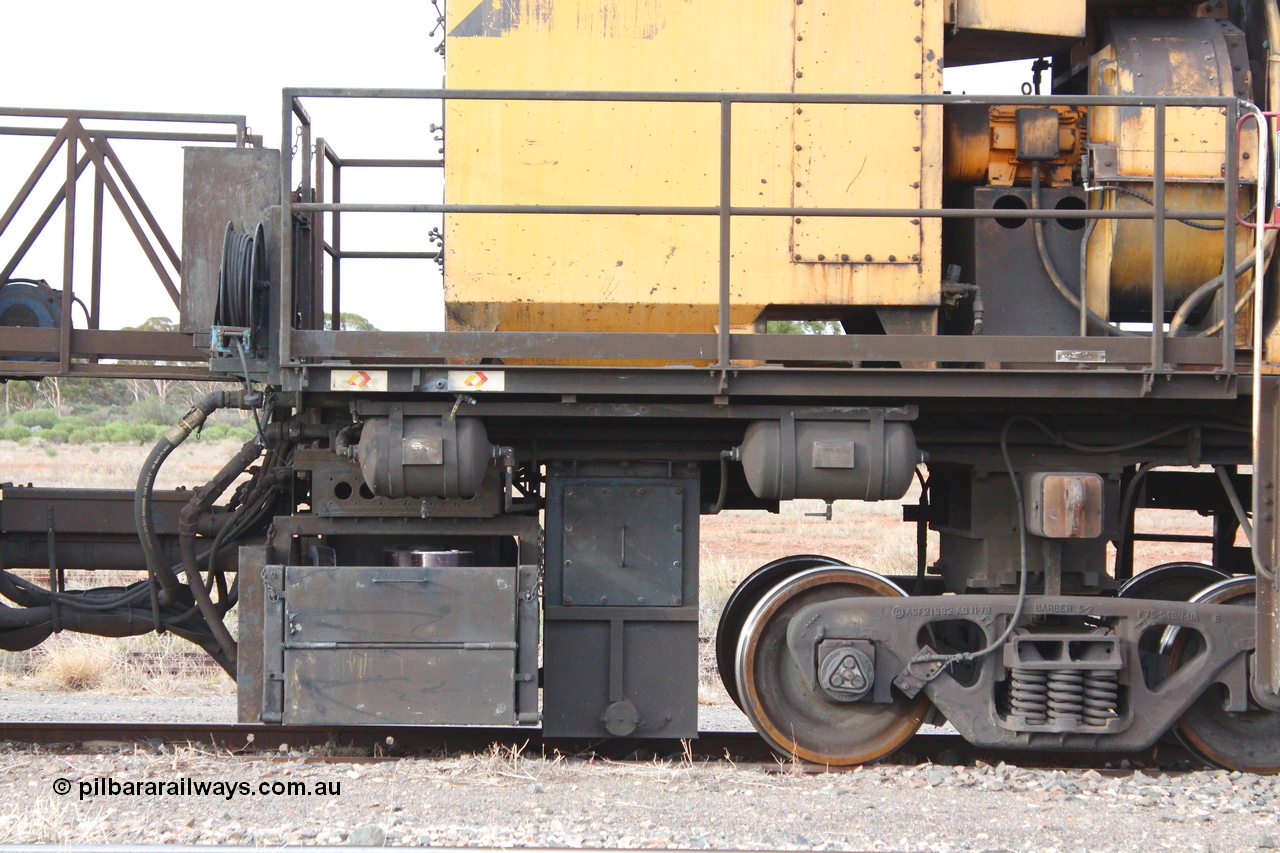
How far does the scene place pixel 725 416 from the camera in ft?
16.4

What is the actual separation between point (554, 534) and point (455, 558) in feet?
1.71

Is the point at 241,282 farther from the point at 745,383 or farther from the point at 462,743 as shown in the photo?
the point at 462,743

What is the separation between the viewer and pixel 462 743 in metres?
5.90

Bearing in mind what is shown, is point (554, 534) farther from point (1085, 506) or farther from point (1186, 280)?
point (1186, 280)

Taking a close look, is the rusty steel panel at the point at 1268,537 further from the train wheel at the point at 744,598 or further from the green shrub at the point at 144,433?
the green shrub at the point at 144,433

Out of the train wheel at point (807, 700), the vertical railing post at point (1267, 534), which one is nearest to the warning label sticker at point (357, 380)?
the train wheel at point (807, 700)

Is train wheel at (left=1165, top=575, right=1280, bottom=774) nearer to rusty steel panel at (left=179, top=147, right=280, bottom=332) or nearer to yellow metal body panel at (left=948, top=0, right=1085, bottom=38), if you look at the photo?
yellow metal body panel at (left=948, top=0, right=1085, bottom=38)

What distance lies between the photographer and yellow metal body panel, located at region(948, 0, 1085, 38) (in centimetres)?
538

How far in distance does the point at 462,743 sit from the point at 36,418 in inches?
1496

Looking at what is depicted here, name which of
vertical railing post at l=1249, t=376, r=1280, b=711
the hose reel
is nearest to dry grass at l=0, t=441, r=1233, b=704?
vertical railing post at l=1249, t=376, r=1280, b=711

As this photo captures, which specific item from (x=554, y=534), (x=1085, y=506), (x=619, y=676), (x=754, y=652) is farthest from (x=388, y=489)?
(x=1085, y=506)

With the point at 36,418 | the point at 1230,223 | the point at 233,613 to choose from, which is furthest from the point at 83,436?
the point at 1230,223

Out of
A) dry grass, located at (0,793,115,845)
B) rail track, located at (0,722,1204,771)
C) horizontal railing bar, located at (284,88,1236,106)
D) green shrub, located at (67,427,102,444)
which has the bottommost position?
rail track, located at (0,722,1204,771)

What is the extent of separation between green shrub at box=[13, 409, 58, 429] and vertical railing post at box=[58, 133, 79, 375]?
114 feet
